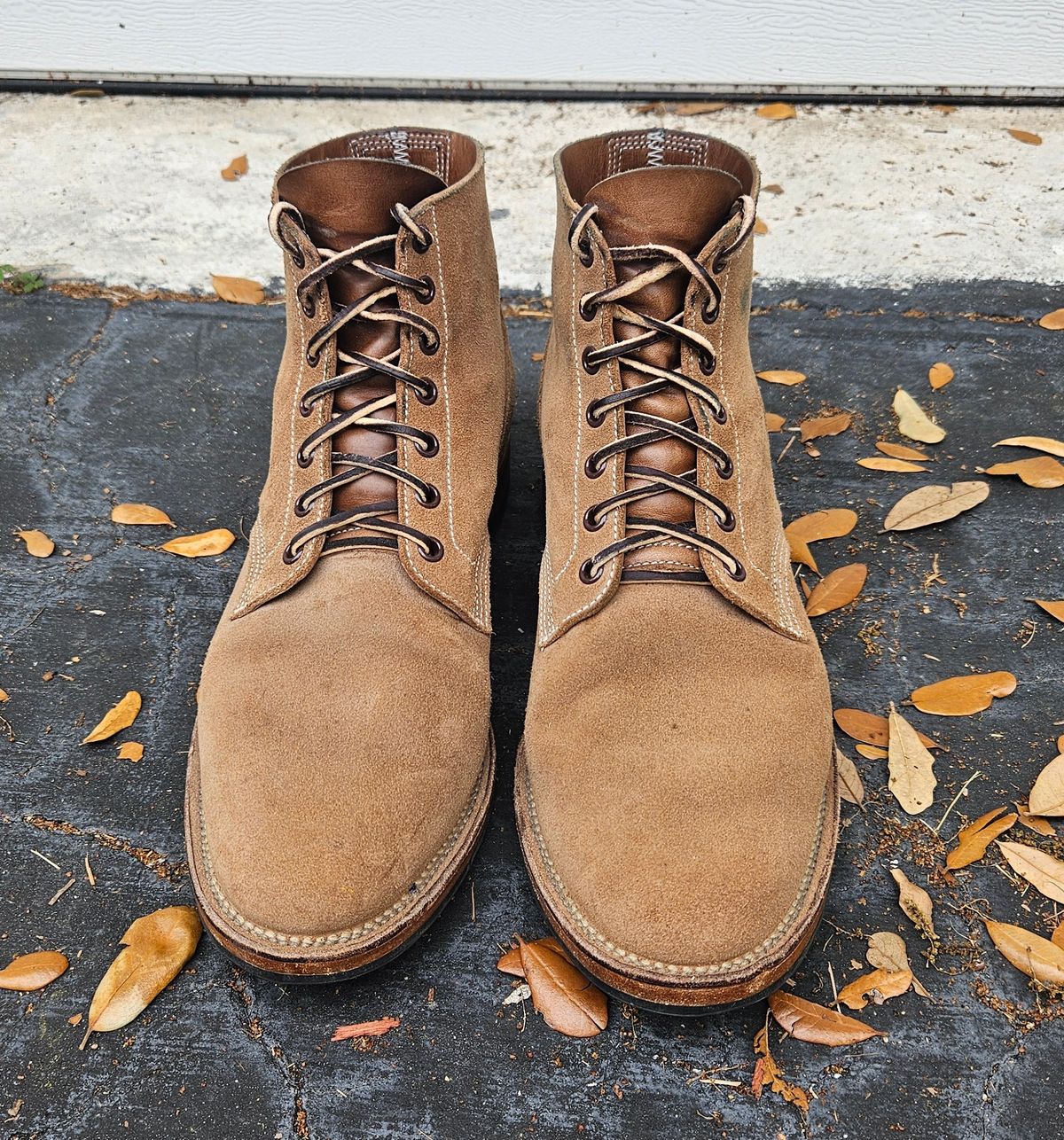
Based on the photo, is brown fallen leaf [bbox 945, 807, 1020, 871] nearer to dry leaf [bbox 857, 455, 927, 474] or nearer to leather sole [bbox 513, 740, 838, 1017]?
leather sole [bbox 513, 740, 838, 1017]

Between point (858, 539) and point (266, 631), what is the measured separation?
3.84 feet

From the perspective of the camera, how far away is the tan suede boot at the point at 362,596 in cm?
117

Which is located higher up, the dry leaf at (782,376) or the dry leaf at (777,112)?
the dry leaf at (777,112)

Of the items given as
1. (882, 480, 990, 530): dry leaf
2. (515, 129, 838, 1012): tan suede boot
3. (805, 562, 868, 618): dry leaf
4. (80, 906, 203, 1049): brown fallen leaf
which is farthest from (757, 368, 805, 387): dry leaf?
(80, 906, 203, 1049): brown fallen leaf

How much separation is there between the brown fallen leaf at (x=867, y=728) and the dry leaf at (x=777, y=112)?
8.15 feet

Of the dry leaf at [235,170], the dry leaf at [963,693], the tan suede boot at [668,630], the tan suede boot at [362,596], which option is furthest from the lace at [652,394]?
the dry leaf at [235,170]

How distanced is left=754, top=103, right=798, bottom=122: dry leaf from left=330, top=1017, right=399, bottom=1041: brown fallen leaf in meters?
3.14

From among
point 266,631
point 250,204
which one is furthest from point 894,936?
point 250,204

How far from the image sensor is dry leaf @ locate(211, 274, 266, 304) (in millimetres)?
2535

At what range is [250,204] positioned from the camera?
2.91 meters

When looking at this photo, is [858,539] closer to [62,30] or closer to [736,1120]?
[736,1120]

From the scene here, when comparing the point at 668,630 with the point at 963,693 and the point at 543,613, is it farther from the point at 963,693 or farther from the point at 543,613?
the point at 963,693

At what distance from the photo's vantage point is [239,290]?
255 cm

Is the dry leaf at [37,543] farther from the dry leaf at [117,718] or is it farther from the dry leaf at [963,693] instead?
the dry leaf at [963,693]
